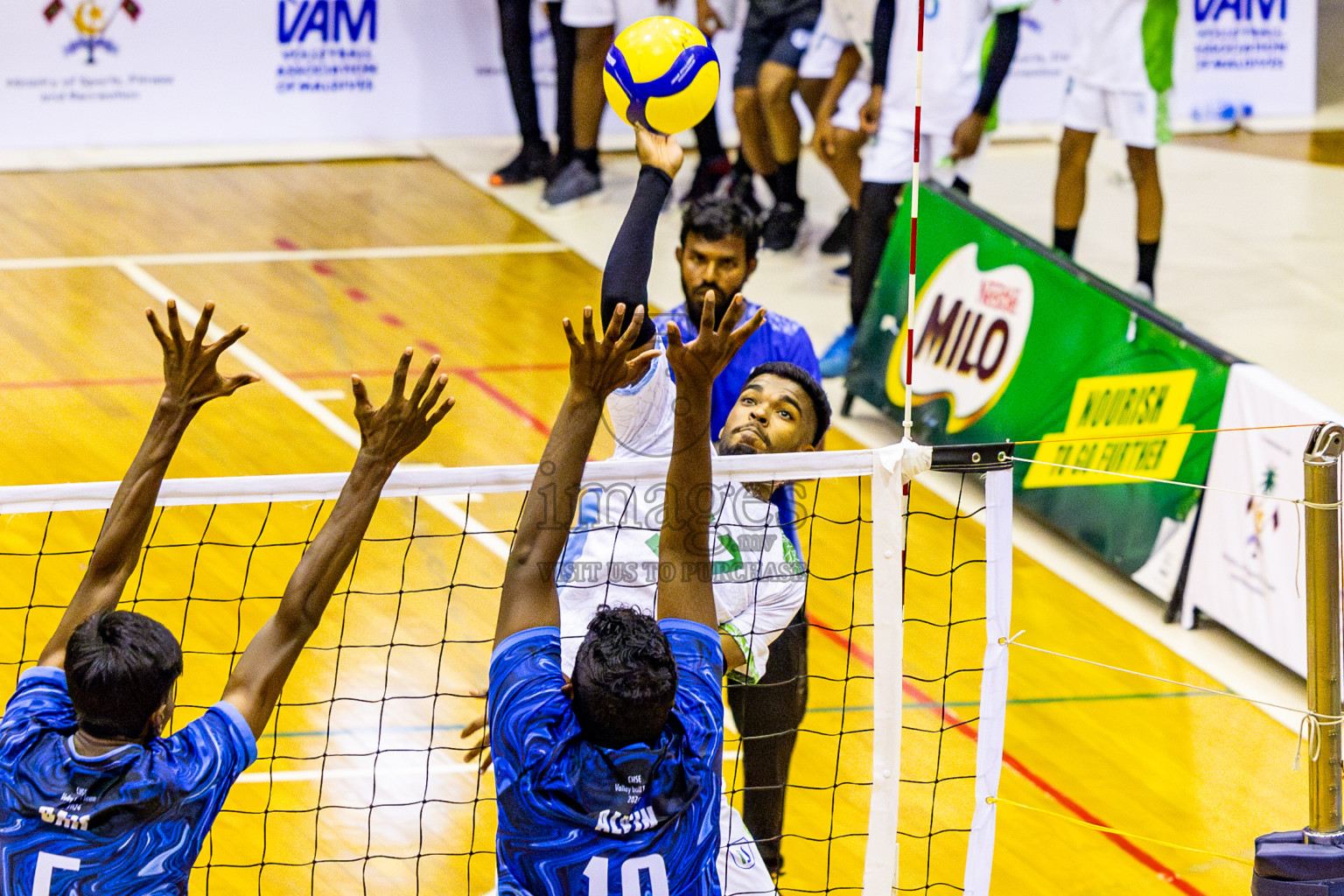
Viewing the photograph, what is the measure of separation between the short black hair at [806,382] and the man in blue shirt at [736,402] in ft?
0.57

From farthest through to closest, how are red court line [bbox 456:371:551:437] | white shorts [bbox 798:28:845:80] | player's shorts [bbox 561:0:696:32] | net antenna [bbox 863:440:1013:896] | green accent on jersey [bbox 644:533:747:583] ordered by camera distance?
player's shorts [bbox 561:0:696:32] < white shorts [bbox 798:28:845:80] < red court line [bbox 456:371:551:437] < green accent on jersey [bbox 644:533:747:583] < net antenna [bbox 863:440:1013:896]

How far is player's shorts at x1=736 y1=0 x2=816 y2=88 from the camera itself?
30.5 ft

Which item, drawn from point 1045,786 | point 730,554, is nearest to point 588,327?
point 730,554

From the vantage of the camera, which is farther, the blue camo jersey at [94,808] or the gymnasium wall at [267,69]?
the gymnasium wall at [267,69]

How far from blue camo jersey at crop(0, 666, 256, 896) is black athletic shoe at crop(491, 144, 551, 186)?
336 inches

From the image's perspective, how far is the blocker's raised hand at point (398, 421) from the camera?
3.07 m

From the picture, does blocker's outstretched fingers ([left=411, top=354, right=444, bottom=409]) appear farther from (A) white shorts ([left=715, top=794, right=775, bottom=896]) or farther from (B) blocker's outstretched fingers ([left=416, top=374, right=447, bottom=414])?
(A) white shorts ([left=715, top=794, right=775, bottom=896])

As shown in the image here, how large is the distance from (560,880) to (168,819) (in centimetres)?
69

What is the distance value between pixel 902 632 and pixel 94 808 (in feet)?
5.93

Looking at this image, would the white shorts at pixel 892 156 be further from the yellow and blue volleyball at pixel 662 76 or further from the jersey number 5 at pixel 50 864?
the jersey number 5 at pixel 50 864

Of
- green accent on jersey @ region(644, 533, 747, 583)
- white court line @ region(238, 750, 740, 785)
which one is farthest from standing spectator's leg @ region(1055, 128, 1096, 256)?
green accent on jersey @ region(644, 533, 747, 583)

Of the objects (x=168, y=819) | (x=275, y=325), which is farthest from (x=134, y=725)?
(x=275, y=325)

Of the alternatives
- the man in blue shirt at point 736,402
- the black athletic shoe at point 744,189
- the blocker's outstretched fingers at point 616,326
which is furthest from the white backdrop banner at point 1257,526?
the black athletic shoe at point 744,189

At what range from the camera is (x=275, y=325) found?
8469 mm
